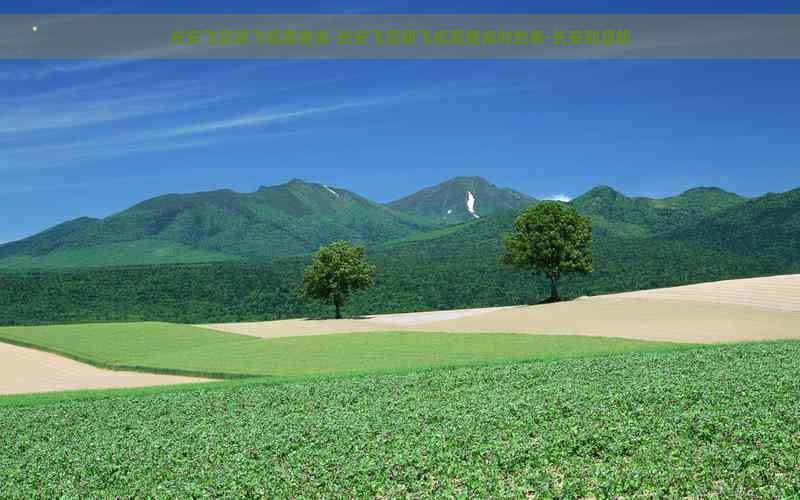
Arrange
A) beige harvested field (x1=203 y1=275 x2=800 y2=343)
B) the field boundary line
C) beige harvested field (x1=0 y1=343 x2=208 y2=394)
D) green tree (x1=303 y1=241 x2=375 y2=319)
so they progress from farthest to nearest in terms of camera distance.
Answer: green tree (x1=303 y1=241 x2=375 y2=319), beige harvested field (x1=203 y1=275 x2=800 y2=343), beige harvested field (x1=0 y1=343 x2=208 y2=394), the field boundary line

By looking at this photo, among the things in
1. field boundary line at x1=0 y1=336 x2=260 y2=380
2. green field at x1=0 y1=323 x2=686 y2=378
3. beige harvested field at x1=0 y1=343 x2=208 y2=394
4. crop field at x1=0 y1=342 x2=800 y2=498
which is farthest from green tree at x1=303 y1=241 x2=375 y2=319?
crop field at x1=0 y1=342 x2=800 y2=498

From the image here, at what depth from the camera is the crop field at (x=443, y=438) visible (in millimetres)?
16266

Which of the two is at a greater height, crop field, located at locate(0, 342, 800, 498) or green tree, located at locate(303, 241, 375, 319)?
green tree, located at locate(303, 241, 375, 319)

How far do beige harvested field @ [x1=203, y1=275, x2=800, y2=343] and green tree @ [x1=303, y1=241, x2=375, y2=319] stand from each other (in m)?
4.37

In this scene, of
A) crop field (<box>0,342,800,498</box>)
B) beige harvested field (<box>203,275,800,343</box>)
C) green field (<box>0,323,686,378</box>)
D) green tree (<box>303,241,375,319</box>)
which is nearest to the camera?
crop field (<box>0,342,800,498</box>)

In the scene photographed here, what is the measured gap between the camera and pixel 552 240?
7338 cm

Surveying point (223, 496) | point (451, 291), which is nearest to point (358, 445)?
point (223, 496)

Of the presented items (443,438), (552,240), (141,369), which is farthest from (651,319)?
(443,438)

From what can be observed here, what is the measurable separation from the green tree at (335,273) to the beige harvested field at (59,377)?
29194mm

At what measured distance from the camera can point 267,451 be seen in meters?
19.9

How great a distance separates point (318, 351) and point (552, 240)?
121 ft

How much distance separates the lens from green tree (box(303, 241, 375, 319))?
243 ft

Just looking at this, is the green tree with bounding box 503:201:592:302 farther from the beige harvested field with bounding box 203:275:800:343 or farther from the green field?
the green field

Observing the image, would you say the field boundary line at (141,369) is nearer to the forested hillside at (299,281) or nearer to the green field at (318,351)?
the green field at (318,351)
